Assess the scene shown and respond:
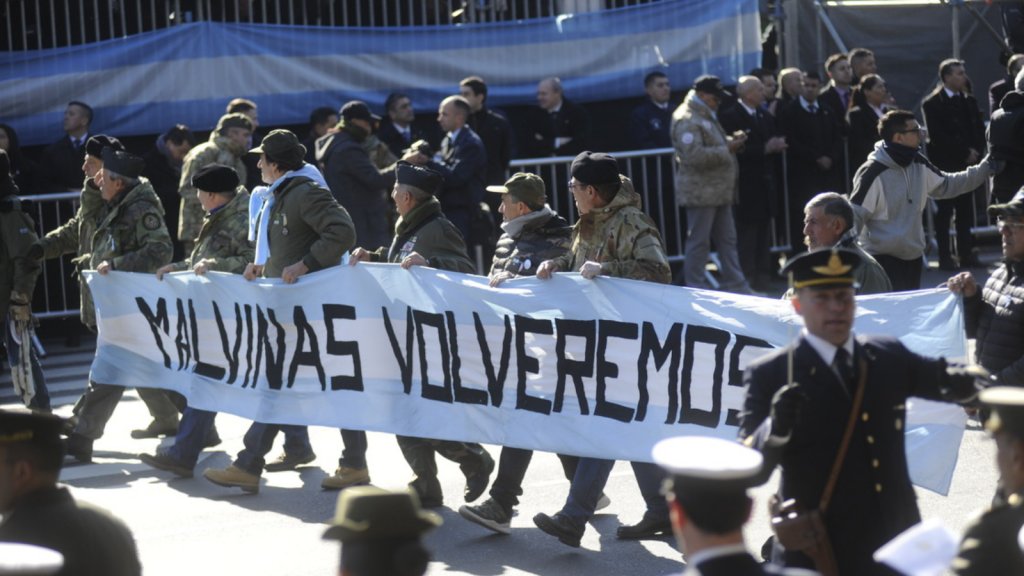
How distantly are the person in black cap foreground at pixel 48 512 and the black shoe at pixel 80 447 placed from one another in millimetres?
6280

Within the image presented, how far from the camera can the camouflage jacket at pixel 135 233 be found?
11039 mm

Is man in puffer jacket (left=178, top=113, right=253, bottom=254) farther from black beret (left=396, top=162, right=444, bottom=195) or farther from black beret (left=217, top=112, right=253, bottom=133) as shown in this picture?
black beret (left=396, top=162, right=444, bottom=195)

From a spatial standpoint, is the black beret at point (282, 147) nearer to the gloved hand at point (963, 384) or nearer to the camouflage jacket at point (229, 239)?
the camouflage jacket at point (229, 239)

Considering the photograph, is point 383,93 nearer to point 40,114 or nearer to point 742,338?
point 40,114

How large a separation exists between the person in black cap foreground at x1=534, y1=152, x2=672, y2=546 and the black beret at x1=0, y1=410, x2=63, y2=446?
12.9 feet

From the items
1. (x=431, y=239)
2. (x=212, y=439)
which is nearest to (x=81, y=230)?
(x=212, y=439)

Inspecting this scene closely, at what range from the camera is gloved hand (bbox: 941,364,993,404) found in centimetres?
531

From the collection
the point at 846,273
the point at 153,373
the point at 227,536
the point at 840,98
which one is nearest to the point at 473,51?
the point at 840,98

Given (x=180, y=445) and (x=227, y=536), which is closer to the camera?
(x=227, y=536)

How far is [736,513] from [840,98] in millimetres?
13647

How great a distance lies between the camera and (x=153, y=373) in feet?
36.1

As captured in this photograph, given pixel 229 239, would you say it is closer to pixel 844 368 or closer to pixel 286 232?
pixel 286 232

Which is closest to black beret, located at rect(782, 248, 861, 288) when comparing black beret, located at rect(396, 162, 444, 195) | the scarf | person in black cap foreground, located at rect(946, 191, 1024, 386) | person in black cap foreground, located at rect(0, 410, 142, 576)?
person in black cap foreground, located at rect(946, 191, 1024, 386)

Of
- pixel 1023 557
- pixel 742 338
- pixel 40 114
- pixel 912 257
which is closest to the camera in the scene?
pixel 1023 557
